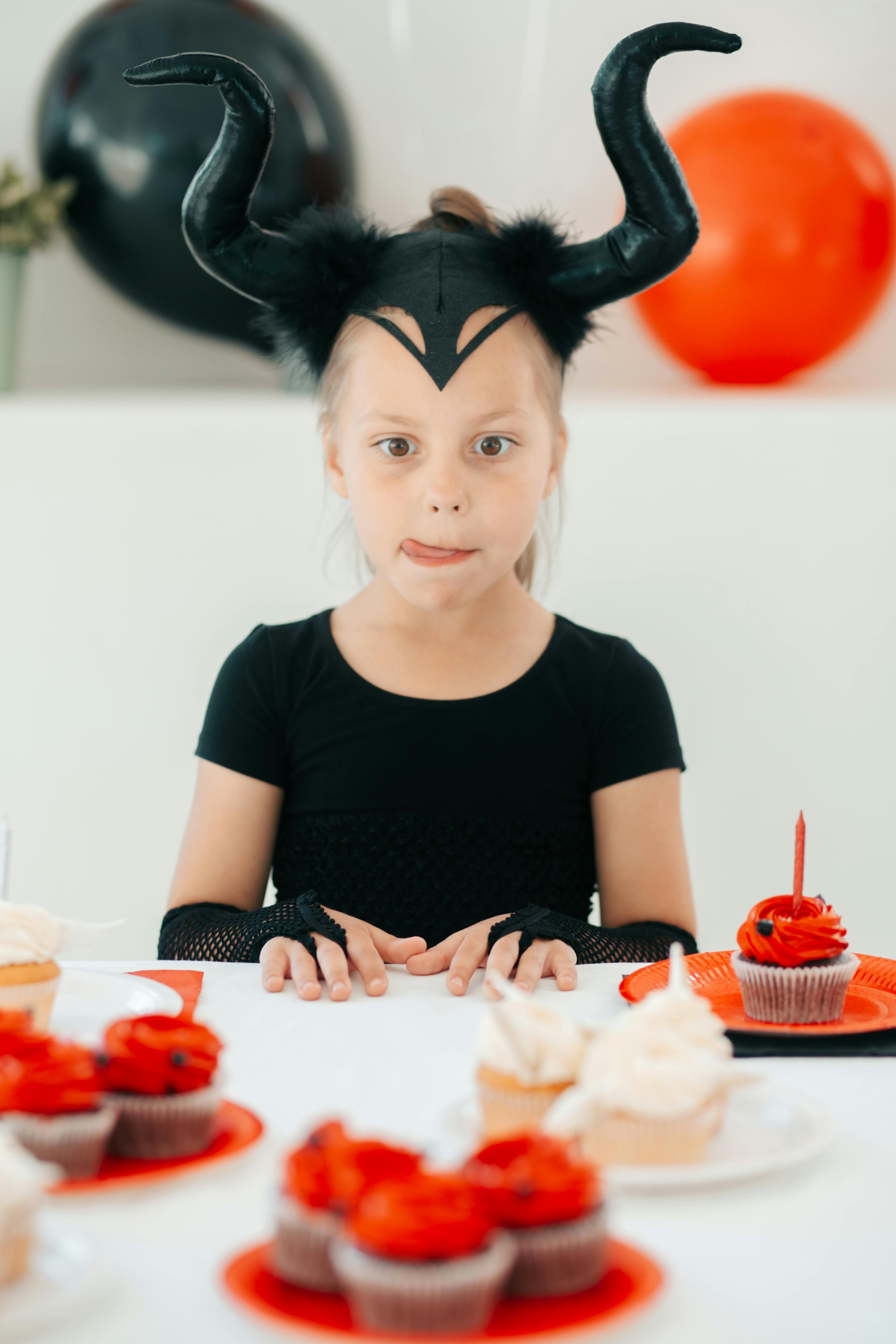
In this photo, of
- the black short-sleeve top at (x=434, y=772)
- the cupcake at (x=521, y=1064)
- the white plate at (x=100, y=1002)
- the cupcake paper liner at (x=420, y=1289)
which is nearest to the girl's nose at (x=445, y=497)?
the black short-sleeve top at (x=434, y=772)

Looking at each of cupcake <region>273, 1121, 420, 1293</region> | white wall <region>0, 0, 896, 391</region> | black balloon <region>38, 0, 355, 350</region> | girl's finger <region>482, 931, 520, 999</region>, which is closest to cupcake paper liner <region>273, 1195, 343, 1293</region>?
cupcake <region>273, 1121, 420, 1293</region>

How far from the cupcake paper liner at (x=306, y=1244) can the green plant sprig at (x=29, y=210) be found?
1838 millimetres

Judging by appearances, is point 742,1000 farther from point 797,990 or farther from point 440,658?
point 440,658

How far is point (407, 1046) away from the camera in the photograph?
2.68 feet

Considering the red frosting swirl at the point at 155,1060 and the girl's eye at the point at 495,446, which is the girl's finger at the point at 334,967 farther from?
the girl's eye at the point at 495,446

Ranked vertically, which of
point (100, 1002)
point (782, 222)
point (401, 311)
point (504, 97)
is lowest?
point (100, 1002)

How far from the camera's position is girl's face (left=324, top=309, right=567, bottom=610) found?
1.20 m

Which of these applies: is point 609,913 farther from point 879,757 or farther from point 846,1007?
point 879,757

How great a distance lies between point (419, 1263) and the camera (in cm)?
42

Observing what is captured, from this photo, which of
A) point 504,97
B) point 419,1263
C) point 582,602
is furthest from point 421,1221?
point 504,97

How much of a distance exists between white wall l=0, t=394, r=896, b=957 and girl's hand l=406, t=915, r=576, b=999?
0.90m

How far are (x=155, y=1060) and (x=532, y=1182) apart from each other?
0.70 feet

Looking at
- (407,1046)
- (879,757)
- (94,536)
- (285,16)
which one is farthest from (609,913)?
(285,16)

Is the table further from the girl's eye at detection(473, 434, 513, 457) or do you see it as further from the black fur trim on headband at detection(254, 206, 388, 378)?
the black fur trim on headband at detection(254, 206, 388, 378)
